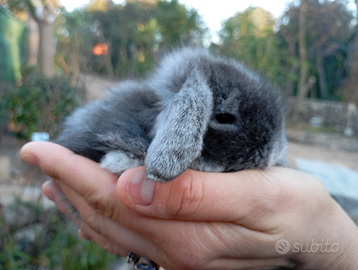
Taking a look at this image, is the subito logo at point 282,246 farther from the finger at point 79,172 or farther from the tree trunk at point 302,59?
the tree trunk at point 302,59

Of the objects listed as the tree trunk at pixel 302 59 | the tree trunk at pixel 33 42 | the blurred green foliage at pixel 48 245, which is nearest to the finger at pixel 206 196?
the blurred green foliage at pixel 48 245

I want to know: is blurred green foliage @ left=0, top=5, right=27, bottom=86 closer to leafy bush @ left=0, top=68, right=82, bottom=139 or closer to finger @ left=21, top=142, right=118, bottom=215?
leafy bush @ left=0, top=68, right=82, bottom=139

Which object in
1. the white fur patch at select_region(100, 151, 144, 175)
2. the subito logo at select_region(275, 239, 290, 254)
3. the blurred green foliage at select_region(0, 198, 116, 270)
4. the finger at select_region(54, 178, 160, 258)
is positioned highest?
the white fur patch at select_region(100, 151, 144, 175)

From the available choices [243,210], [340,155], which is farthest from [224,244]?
[340,155]

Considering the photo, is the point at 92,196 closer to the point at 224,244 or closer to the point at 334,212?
the point at 224,244

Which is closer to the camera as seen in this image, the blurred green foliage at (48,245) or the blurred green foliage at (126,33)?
the blurred green foliage at (48,245)

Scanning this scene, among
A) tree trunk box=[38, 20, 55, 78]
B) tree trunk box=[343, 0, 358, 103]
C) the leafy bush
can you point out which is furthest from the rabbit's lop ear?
tree trunk box=[343, 0, 358, 103]
